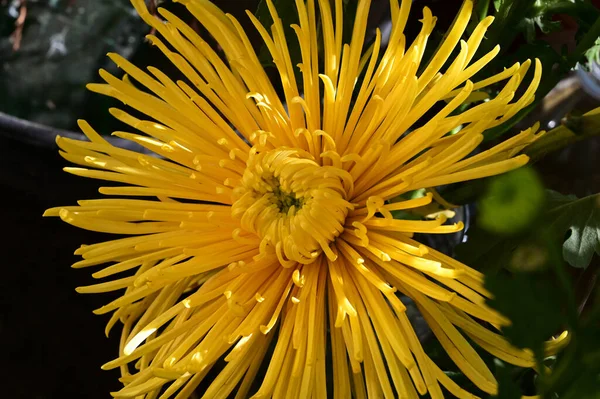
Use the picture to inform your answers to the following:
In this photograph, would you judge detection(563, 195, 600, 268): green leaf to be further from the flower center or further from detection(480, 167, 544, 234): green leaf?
detection(480, 167, 544, 234): green leaf

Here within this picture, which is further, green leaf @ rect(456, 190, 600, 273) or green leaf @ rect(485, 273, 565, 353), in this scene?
green leaf @ rect(456, 190, 600, 273)

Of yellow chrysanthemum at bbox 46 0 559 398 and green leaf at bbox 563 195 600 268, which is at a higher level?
yellow chrysanthemum at bbox 46 0 559 398

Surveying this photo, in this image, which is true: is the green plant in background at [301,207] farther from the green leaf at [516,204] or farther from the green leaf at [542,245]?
the green leaf at [516,204]

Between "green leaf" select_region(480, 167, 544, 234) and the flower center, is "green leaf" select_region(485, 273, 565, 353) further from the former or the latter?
the flower center

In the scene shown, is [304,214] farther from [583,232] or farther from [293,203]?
[583,232]

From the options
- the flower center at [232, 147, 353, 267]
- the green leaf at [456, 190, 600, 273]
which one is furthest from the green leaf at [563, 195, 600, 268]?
the flower center at [232, 147, 353, 267]

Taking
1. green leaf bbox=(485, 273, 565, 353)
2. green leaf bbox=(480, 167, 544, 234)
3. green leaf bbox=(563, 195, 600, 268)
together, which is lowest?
green leaf bbox=(563, 195, 600, 268)

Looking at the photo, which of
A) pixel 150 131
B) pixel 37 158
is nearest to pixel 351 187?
pixel 150 131
